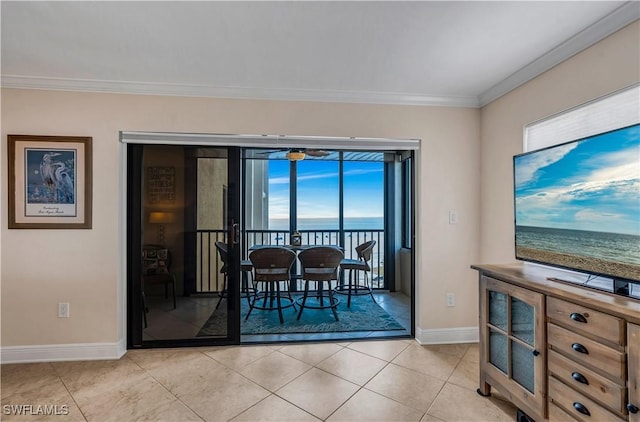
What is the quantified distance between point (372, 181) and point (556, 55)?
3408 millimetres

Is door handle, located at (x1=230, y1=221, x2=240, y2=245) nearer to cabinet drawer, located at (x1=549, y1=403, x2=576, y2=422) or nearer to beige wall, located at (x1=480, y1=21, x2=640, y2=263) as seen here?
beige wall, located at (x1=480, y1=21, x2=640, y2=263)

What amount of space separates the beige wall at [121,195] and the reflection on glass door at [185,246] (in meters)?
0.23

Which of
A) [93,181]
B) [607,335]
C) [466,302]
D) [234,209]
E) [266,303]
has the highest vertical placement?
[93,181]

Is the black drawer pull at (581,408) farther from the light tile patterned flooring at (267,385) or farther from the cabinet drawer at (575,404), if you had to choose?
the light tile patterned flooring at (267,385)

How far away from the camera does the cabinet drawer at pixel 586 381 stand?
128cm

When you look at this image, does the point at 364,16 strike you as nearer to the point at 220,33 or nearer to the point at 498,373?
the point at 220,33

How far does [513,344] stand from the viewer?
1.88 meters

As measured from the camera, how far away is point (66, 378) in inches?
92.8

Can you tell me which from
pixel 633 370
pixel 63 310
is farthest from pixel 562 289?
pixel 63 310

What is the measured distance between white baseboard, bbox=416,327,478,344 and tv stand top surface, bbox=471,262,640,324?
44.3 inches

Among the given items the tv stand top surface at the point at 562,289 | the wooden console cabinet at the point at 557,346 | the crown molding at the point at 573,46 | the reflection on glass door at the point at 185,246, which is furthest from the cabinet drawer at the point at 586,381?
the reflection on glass door at the point at 185,246

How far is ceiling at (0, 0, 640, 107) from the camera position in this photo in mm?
1685

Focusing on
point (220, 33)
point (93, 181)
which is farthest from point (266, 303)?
point (220, 33)

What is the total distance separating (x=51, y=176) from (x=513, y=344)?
3.78 m
